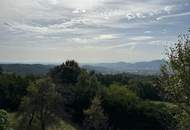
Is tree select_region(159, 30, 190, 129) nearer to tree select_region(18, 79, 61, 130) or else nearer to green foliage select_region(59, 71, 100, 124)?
tree select_region(18, 79, 61, 130)

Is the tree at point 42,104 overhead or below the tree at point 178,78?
below

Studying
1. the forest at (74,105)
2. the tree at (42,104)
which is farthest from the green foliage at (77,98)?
the tree at (42,104)

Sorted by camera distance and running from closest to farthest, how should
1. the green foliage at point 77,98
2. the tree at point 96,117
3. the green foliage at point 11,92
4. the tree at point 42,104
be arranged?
1. the tree at point 42,104
2. the tree at point 96,117
3. the green foliage at point 11,92
4. the green foliage at point 77,98

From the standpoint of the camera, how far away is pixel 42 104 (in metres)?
60.3

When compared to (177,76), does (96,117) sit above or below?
below

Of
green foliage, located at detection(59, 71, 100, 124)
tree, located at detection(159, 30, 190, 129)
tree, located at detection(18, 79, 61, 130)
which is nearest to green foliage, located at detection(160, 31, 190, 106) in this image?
tree, located at detection(159, 30, 190, 129)

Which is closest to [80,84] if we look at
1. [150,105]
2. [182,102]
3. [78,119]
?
[78,119]

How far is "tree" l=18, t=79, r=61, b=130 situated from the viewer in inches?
2362

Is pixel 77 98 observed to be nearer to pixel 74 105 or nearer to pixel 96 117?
pixel 74 105

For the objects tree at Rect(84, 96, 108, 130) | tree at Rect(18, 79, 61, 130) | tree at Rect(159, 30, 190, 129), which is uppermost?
tree at Rect(159, 30, 190, 129)

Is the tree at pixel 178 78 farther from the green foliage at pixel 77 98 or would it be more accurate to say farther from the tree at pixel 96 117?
the green foliage at pixel 77 98

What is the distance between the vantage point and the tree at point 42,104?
60000mm

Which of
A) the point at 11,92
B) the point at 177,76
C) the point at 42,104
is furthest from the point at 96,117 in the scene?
the point at 177,76

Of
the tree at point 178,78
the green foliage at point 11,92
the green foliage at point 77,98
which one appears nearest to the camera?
the tree at point 178,78
